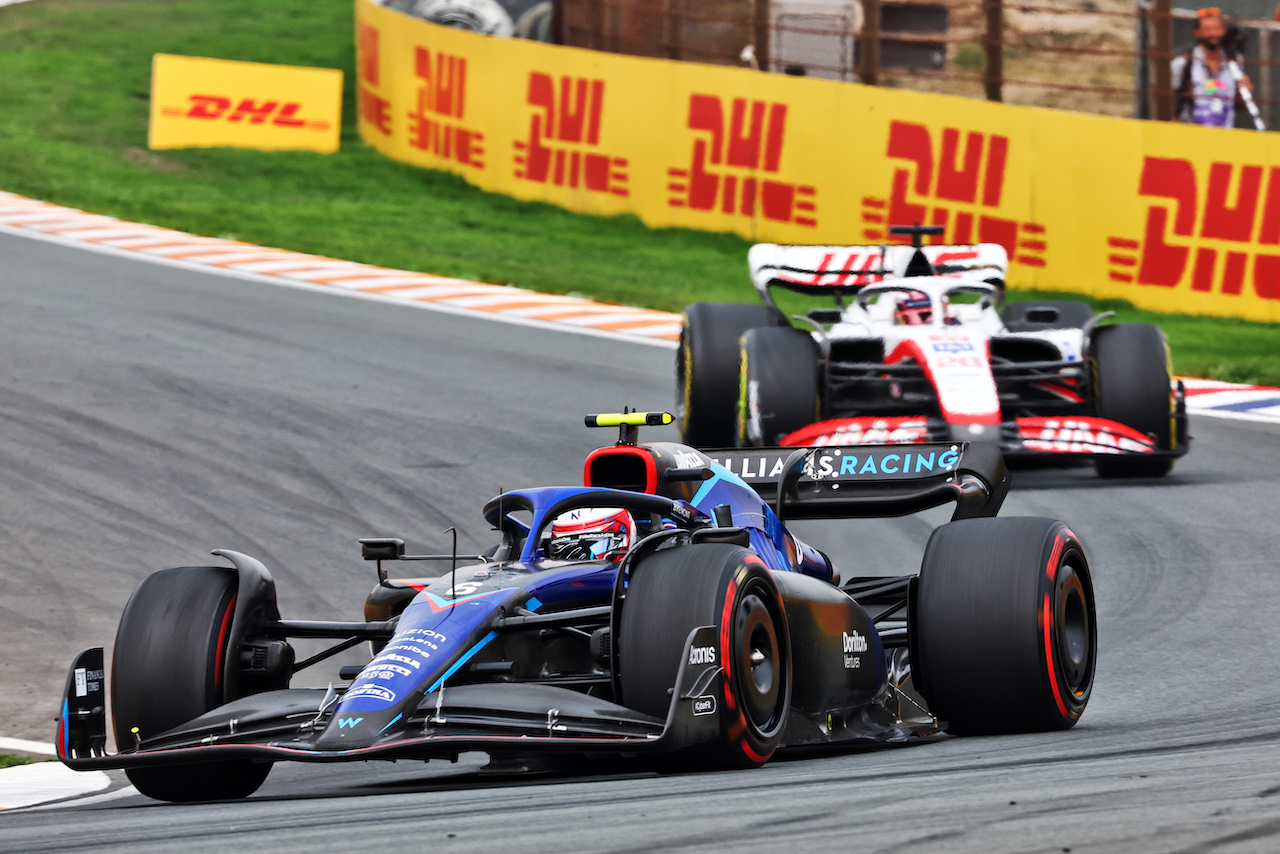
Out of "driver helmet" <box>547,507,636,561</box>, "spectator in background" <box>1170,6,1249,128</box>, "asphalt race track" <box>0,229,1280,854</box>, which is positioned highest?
"spectator in background" <box>1170,6,1249,128</box>

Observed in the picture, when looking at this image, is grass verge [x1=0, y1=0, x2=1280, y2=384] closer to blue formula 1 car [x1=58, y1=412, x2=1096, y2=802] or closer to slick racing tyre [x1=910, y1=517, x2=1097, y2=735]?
slick racing tyre [x1=910, y1=517, x2=1097, y2=735]

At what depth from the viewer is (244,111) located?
25141 mm

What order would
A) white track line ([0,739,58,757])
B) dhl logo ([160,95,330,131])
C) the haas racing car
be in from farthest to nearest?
dhl logo ([160,95,330,131]) < the haas racing car < white track line ([0,739,58,757])

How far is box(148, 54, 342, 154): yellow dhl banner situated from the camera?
25.1 meters

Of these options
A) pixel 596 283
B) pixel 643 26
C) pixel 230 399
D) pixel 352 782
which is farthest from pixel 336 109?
pixel 352 782

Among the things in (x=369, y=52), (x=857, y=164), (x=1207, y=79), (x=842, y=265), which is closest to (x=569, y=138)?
(x=857, y=164)

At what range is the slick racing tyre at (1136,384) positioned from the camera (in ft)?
39.9

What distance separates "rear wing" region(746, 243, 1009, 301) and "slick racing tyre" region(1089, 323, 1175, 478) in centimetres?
124

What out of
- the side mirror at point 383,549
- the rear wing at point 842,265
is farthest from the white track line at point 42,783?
the rear wing at point 842,265

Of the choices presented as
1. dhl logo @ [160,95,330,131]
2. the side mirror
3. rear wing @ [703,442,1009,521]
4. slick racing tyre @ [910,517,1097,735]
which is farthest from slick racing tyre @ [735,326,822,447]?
dhl logo @ [160,95,330,131]

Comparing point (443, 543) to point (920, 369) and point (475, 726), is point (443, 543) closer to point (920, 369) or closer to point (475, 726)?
point (920, 369)

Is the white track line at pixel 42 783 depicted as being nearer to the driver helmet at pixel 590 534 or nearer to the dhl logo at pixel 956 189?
the driver helmet at pixel 590 534

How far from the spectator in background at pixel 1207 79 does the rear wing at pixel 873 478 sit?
10.7 m

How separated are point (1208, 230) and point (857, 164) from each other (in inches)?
143
